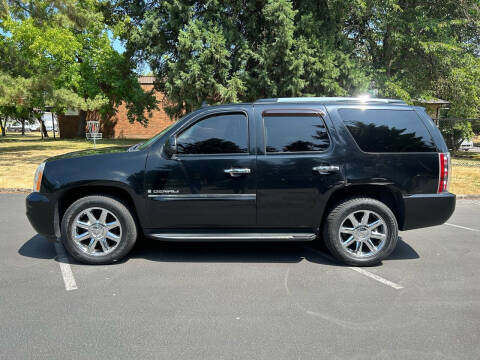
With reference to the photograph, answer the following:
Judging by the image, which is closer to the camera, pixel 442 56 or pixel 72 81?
pixel 442 56

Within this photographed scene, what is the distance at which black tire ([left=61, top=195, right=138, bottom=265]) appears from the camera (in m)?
4.38

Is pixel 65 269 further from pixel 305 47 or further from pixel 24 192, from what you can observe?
pixel 305 47

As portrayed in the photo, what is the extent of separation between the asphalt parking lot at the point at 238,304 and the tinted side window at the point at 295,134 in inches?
55.1

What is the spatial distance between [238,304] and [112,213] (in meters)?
1.87

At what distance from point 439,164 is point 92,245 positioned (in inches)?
164

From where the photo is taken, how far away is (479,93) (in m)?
18.0

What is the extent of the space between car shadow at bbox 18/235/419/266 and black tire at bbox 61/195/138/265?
0.21 meters

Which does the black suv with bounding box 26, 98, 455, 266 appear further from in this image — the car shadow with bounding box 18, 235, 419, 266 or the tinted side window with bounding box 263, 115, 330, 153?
the car shadow with bounding box 18, 235, 419, 266

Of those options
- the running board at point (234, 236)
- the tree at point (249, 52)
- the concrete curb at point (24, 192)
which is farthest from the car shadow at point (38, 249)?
the tree at point (249, 52)

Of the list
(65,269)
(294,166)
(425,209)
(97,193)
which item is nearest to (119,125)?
(97,193)

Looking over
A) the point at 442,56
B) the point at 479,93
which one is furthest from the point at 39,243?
the point at 479,93

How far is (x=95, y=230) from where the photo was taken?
443cm

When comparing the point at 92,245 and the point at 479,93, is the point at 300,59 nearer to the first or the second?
the point at 479,93

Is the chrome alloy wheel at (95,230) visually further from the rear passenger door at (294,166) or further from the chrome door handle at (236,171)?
the rear passenger door at (294,166)
